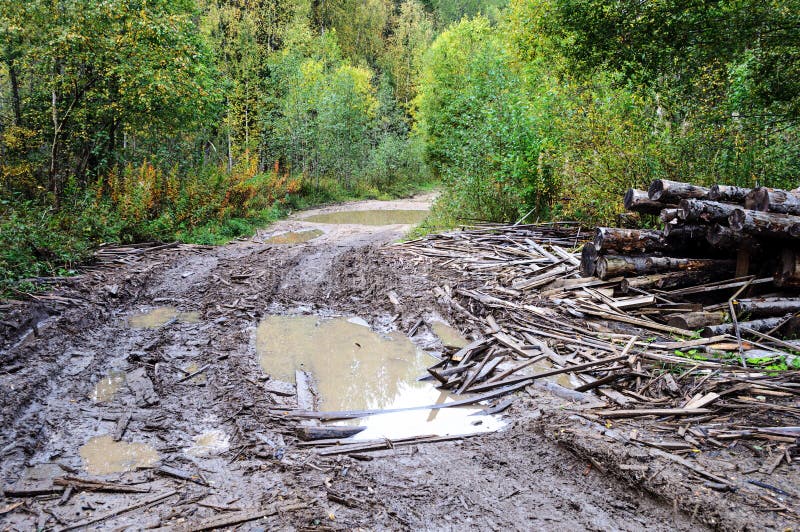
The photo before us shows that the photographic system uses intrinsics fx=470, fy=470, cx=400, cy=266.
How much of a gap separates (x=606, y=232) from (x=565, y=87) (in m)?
5.87

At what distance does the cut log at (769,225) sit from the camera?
20.6ft

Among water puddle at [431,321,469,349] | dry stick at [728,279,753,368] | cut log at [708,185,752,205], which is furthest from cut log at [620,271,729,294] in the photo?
water puddle at [431,321,469,349]

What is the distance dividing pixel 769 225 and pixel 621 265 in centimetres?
204

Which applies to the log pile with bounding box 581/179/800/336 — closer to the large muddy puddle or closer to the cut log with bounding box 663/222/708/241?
the cut log with bounding box 663/222/708/241

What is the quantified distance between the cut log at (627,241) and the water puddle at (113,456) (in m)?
7.04

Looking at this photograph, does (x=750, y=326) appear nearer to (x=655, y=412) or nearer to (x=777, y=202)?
(x=777, y=202)

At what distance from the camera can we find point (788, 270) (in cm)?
664

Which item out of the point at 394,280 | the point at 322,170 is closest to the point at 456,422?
the point at 394,280

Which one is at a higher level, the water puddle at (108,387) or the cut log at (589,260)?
the cut log at (589,260)

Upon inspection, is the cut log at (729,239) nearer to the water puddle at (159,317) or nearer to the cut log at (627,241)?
the cut log at (627,241)

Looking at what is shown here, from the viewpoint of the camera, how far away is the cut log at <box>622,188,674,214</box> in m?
8.35

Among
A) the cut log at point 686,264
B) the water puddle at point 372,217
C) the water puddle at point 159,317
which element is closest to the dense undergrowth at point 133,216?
the water puddle at point 159,317

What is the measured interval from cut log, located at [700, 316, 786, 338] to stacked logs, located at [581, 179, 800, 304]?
0.79 m

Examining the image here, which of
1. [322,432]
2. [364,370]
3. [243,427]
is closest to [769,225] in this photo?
[364,370]
